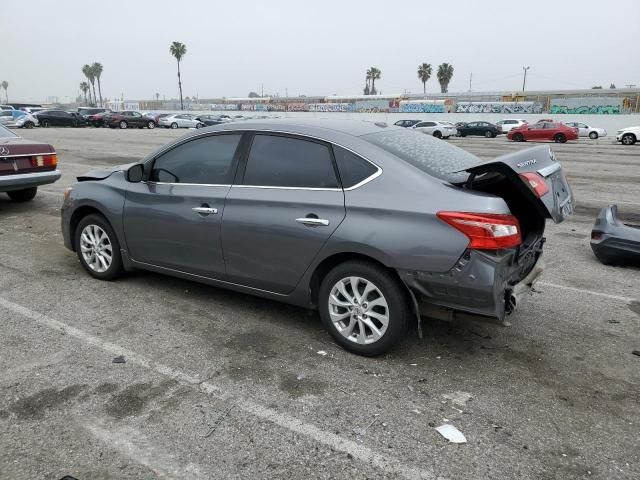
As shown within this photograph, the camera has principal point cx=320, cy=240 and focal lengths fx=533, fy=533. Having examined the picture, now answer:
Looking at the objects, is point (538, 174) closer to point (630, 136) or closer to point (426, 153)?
point (426, 153)

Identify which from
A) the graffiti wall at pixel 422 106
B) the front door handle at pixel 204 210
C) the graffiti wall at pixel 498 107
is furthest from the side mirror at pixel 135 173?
the graffiti wall at pixel 422 106

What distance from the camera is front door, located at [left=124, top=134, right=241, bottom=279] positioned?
14.6 feet

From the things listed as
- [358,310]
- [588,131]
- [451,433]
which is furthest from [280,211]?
[588,131]

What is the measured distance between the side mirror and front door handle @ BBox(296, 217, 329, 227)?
1.82 meters

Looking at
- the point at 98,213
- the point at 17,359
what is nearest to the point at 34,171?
the point at 98,213

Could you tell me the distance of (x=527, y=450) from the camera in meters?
2.87

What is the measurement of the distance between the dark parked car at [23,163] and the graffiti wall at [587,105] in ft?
167

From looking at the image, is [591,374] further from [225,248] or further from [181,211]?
[181,211]

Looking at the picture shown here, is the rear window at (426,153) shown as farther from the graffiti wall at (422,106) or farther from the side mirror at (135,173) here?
the graffiti wall at (422,106)

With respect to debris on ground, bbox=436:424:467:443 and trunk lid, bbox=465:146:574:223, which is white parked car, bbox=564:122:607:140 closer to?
trunk lid, bbox=465:146:574:223

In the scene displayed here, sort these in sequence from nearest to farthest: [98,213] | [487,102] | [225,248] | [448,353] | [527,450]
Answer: [527,450]
[448,353]
[225,248]
[98,213]
[487,102]

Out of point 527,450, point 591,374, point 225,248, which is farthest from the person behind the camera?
point 225,248

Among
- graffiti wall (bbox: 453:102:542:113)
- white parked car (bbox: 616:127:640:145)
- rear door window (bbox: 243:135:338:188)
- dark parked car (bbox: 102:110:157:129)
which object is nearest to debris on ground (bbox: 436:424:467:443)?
rear door window (bbox: 243:135:338:188)

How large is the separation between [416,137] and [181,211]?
210 centimetres
